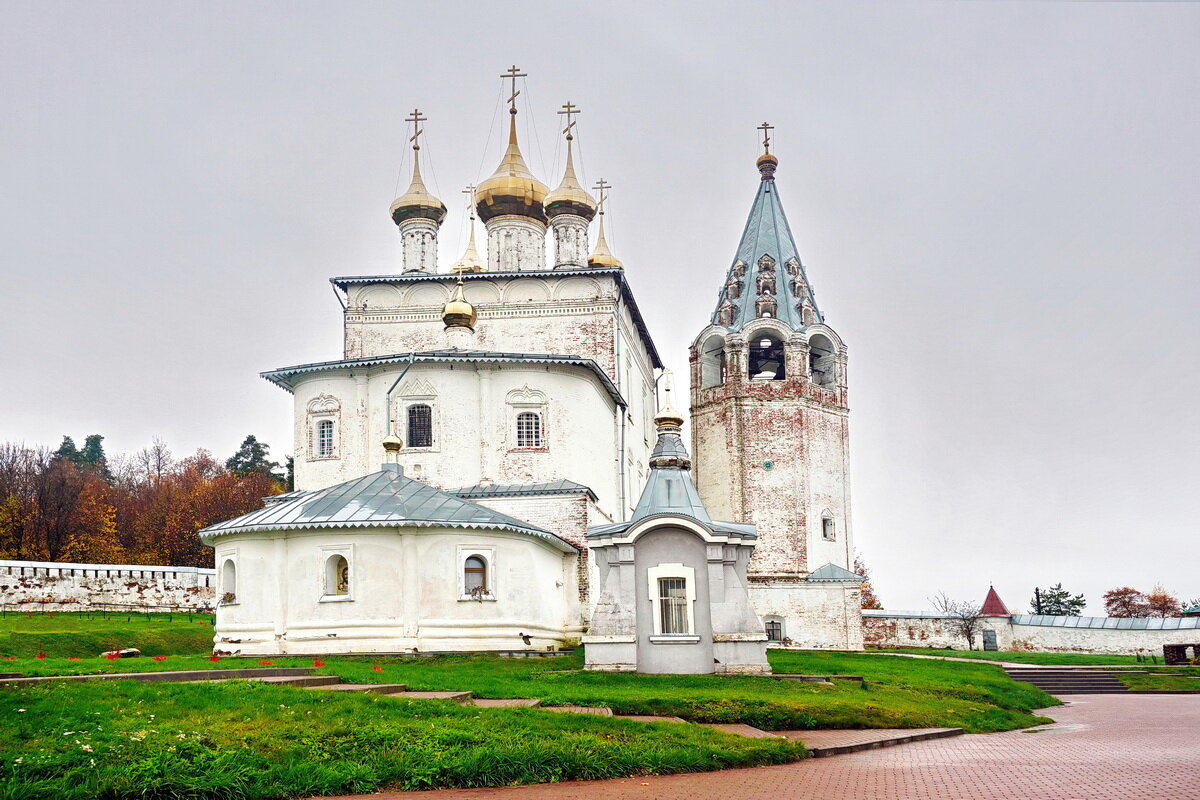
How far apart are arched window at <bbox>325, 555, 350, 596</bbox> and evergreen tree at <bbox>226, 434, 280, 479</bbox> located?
141 feet

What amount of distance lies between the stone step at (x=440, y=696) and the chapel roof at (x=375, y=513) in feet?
31.3

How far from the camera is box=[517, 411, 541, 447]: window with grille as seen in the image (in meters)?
28.1

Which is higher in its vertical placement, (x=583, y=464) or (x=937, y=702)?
(x=583, y=464)

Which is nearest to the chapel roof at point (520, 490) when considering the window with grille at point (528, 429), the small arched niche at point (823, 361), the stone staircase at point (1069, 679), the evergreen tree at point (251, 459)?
the window with grille at point (528, 429)

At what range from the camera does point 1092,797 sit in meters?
8.14

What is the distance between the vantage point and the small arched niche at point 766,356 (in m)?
40.1

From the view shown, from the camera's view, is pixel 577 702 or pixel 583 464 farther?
pixel 583 464

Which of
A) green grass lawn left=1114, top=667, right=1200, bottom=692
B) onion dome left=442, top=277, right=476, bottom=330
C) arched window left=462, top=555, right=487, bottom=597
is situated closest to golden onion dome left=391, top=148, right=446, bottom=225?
onion dome left=442, top=277, right=476, bottom=330

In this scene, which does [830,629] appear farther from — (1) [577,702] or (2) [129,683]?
(2) [129,683]

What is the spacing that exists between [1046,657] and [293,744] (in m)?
29.5

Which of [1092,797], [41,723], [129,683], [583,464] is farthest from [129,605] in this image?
[1092,797]

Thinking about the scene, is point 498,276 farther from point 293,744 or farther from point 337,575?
point 293,744

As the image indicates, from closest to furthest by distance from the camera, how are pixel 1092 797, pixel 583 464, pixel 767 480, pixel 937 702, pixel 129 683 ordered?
pixel 1092 797 < pixel 129 683 < pixel 937 702 < pixel 583 464 < pixel 767 480

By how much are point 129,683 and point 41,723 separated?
6.97ft
